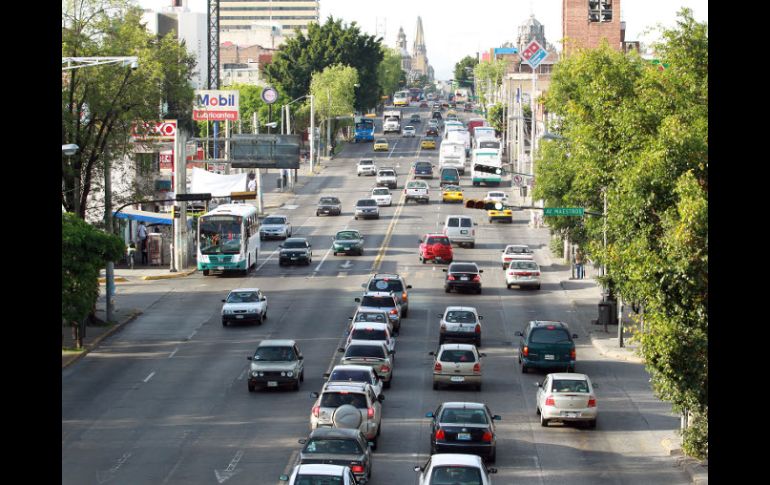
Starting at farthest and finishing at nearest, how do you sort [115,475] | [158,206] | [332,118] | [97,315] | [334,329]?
[332,118] < [158,206] < [97,315] < [334,329] < [115,475]

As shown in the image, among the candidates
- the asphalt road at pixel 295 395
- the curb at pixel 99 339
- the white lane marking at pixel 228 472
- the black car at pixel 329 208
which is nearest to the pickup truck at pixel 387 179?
the black car at pixel 329 208

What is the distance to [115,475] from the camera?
2942cm

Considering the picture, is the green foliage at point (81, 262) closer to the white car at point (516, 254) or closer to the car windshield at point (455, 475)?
the car windshield at point (455, 475)

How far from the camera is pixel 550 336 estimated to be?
140 ft

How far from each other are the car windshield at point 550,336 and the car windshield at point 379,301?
899 centimetres

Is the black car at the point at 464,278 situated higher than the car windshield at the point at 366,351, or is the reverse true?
the black car at the point at 464,278

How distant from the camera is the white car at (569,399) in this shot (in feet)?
113

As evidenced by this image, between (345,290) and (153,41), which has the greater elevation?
(153,41)

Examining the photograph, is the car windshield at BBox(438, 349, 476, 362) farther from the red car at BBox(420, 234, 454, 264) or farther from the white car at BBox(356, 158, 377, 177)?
the white car at BBox(356, 158, 377, 177)

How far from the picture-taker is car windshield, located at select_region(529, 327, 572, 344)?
139 ft

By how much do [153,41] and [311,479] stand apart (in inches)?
1714
